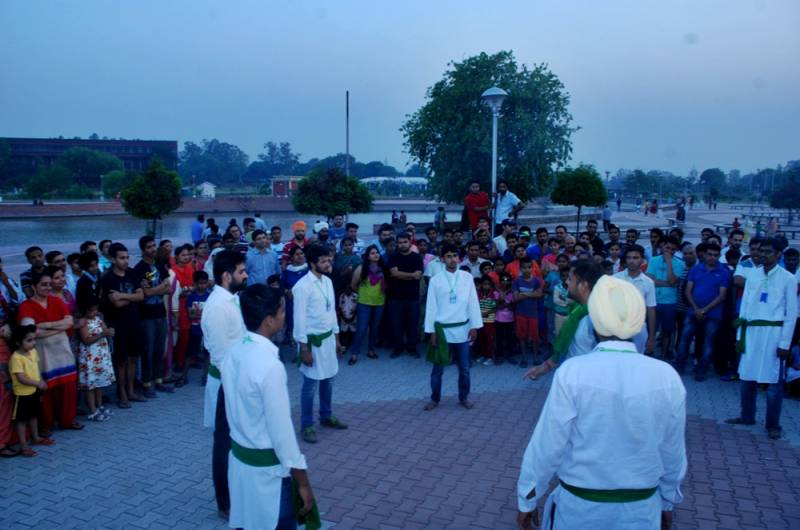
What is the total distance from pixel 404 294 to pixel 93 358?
13.9 ft

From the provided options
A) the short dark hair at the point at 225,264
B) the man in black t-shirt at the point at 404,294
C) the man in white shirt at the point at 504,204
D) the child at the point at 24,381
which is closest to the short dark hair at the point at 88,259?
the child at the point at 24,381

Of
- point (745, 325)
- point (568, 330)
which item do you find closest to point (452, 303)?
point (568, 330)

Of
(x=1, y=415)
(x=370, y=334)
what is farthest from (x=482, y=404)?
(x=1, y=415)

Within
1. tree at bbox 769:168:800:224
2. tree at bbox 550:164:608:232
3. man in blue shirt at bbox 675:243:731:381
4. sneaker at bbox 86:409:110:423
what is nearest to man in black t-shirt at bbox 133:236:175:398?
sneaker at bbox 86:409:110:423

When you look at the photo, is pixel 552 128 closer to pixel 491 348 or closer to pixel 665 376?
pixel 491 348

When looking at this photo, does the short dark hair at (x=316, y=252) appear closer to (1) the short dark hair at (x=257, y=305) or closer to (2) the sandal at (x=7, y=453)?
(1) the short dark hair at (x=257, y=305)

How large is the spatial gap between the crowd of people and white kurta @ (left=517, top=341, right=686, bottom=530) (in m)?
0.94

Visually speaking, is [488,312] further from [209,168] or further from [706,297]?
[209,168]

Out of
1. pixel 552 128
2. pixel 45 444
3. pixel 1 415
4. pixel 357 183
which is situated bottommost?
pixel 45 444

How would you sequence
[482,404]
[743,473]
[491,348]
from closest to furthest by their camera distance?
[743,473]
[482,404]
[491,348]

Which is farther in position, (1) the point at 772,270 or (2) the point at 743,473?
(1) the point at 772,270

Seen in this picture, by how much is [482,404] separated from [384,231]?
3.60 metres

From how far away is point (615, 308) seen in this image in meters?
2.70

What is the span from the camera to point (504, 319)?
29.3 feet
